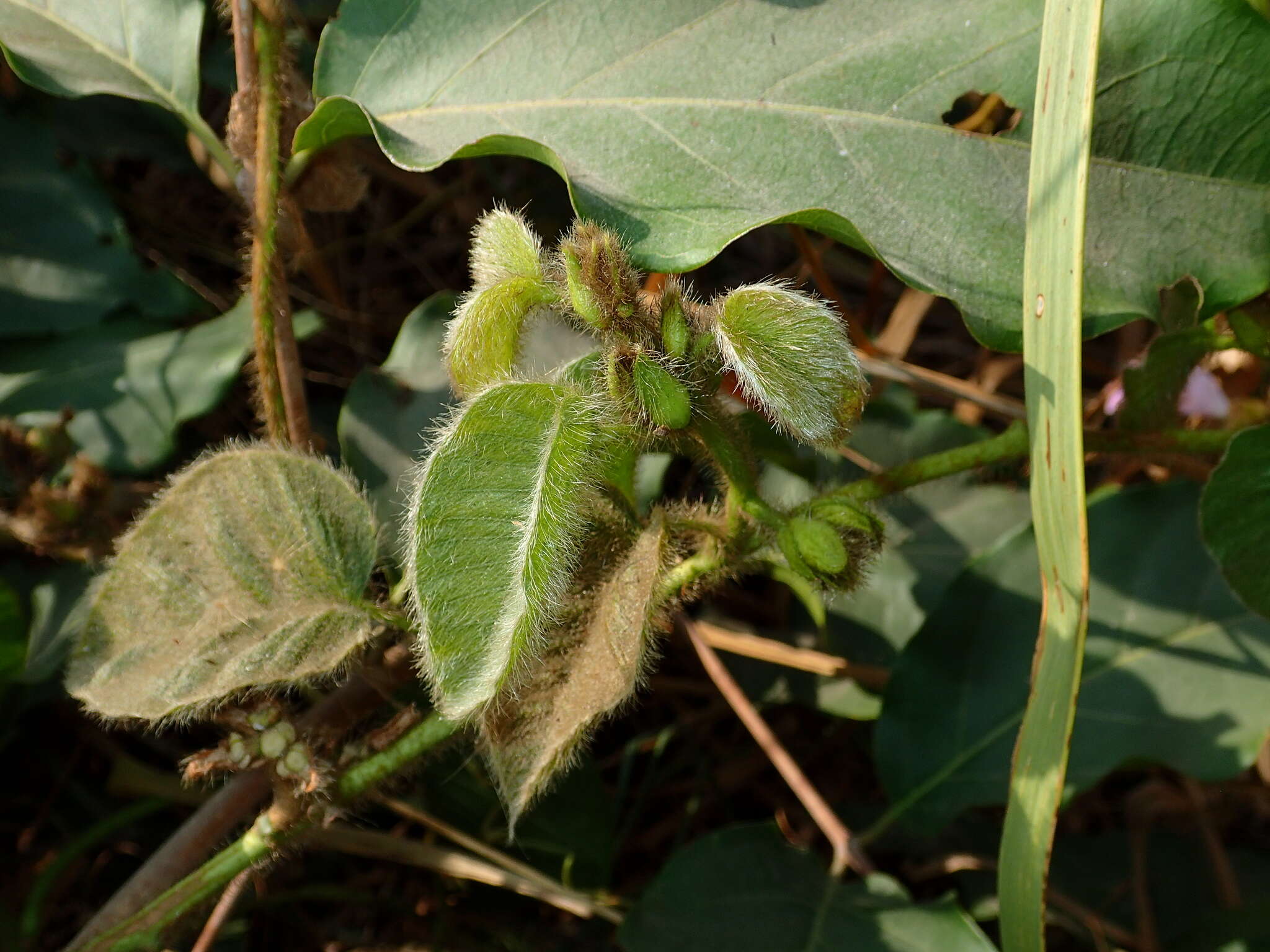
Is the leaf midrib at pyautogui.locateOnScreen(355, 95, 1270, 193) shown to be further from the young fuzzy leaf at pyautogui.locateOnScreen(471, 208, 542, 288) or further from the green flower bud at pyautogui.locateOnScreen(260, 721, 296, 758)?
the green flower bud at pyautogui.locateOnScreen(260, 721, 296, 758)

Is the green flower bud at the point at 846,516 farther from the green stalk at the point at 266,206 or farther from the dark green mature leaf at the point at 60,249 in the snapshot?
the dark green mature leaf at the point at 60,249

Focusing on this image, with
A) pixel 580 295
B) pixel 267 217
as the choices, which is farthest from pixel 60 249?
pixel 580 295

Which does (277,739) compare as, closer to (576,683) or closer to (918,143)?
(576,683)

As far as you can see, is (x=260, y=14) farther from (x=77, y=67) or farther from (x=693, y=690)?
(x=693, y=690)

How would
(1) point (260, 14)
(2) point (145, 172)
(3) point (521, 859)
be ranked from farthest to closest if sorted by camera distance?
(2) point (145, 172)
(3) point (521, 859)
(1) point (260, 14)

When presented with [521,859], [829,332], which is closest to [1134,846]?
[521,859]

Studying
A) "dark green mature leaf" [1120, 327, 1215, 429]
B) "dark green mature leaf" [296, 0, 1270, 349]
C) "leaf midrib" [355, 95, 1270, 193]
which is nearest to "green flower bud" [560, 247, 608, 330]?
"dark green mature leaf" [296, 0, 1270, 349]

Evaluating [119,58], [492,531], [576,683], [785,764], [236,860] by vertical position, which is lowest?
[785,764]
